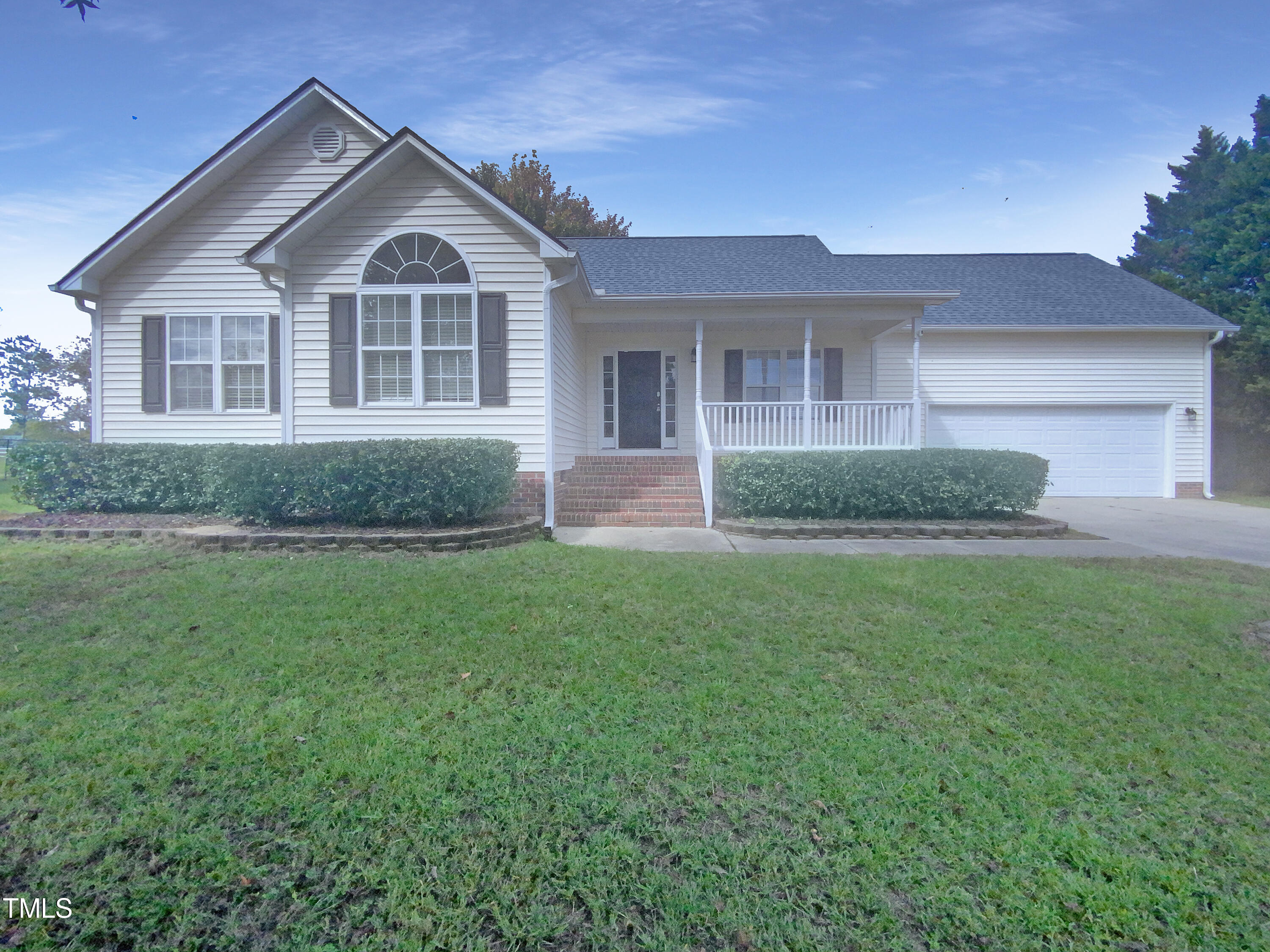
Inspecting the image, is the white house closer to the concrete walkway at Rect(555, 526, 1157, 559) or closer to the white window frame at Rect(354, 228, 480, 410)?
the white window frame at Rect(354, 228, 480, 410)

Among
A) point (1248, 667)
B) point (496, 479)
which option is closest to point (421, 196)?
point (496, 479)

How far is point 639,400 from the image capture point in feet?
44.9

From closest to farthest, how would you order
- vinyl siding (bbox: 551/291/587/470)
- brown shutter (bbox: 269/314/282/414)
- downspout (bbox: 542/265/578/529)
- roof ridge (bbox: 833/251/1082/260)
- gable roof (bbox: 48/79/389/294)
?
downspout (bbox: 542/265/578/529) → vinyl siding (bbox: 551/291/587/470) → gable roof (bbox: 48/79/389/294) → brown shutter (bbox: 269/314/282/414) → roof ridge (bbox: 833/251/1082/260)

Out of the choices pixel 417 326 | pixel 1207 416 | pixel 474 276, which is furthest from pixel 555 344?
pixel 1207 416

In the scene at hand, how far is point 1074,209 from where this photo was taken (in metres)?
16.1

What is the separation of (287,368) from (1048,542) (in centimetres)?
1016

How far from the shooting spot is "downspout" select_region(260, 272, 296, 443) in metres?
9.50

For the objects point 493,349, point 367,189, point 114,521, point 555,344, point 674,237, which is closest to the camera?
point 114,521

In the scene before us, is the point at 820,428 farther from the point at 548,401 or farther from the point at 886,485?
the point at 548,401

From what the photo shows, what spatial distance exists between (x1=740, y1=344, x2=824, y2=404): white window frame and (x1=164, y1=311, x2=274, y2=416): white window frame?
8308 millimetres

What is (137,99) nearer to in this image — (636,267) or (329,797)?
(636,267)

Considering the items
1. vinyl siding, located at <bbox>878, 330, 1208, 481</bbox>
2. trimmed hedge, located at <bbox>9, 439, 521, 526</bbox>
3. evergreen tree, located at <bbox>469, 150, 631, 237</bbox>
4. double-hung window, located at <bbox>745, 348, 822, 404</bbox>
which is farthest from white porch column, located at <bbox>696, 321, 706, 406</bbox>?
evergreen tree, located at <bbox>469, 150, 631, 237</bbox>

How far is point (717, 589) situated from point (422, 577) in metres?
2.57

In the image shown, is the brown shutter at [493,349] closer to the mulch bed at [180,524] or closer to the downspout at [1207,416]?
the mulch bed at [180,524]
